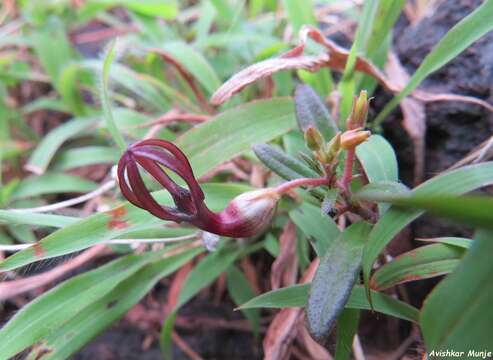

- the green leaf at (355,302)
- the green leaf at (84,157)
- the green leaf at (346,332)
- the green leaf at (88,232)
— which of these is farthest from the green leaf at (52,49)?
the green leaf at (346,332)

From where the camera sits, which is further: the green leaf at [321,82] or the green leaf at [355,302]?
the green leaf at [321,82]

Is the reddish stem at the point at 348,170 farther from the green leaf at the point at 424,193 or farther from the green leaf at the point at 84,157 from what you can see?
the green leaf at the point at 84,157

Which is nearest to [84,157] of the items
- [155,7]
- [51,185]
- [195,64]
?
[51,185]

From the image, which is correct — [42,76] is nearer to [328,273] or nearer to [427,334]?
[328,273]

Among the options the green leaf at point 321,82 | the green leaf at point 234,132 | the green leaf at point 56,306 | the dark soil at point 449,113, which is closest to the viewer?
the green leaf at point 56,306

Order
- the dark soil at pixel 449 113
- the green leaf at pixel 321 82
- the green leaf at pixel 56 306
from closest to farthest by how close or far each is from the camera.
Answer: the green leaf at pixel 56 306 < the dark soil at pixel 449 113 < the green leaf at pixel 321 82

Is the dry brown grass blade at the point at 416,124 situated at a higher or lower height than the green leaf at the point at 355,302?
higher
